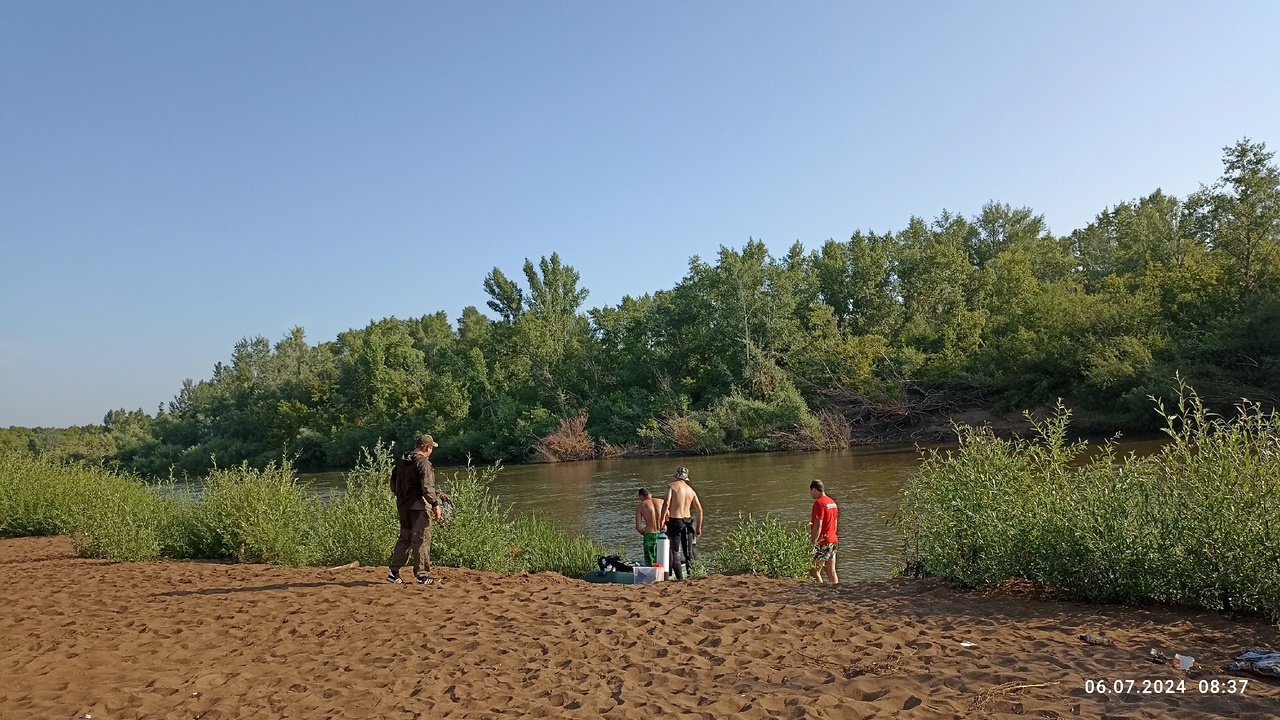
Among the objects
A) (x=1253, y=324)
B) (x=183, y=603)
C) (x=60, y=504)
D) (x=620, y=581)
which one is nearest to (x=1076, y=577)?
(x=620, y=581)

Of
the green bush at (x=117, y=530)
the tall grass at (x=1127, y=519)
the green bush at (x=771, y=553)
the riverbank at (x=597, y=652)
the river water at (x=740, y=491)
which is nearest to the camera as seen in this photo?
the riverbank at (x=597, y=652)

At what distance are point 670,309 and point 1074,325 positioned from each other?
93.6 ft

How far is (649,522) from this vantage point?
11836 mm

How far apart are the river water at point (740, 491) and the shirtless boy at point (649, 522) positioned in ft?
10.5

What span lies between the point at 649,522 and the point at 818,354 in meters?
40.8

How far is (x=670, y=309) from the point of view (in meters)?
60.8

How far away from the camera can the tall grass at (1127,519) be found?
6.76m

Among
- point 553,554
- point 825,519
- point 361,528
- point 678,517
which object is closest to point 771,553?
point 825,519

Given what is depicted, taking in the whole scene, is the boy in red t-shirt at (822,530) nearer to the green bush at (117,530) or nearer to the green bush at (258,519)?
the green bush at (258,519)

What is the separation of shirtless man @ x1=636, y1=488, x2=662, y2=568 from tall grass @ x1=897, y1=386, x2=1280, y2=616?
371cm

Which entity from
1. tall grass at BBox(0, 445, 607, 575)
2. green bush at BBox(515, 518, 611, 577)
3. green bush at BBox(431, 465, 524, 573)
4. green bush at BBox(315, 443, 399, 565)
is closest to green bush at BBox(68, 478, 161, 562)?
tall grass at BBox(0, 445, 607, 575)

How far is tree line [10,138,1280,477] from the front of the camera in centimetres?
3775

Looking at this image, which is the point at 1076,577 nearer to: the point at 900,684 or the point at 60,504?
the point at 900,684

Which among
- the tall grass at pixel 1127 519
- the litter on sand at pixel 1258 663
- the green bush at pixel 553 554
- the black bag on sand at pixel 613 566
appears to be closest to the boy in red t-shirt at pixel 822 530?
the tall grass at pixel 1127 519
